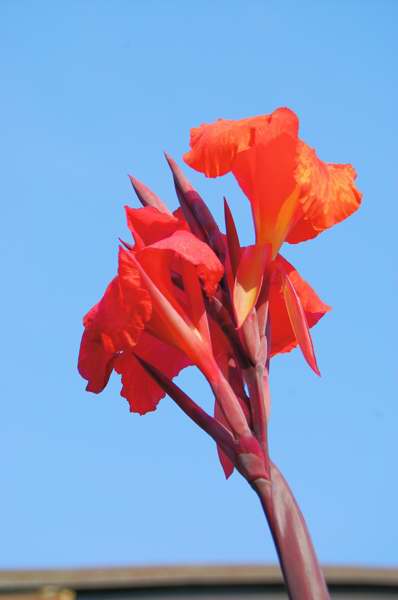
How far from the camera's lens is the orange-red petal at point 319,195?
1.55 meters

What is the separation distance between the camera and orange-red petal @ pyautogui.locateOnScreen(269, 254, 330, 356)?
165 cm

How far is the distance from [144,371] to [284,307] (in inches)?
11.7

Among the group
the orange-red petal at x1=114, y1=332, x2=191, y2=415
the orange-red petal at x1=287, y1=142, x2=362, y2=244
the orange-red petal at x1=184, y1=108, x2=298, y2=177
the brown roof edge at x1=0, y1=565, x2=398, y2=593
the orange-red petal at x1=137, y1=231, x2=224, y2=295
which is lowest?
the brown roof edge at x1=0, y1=565, x2=398, y2=593

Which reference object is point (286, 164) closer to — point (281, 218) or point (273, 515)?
point (281, 218)

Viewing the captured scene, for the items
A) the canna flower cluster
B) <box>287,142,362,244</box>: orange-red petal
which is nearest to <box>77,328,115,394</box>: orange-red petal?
the canna flower cluster

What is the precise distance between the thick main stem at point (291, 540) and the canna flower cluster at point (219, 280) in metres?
0.10

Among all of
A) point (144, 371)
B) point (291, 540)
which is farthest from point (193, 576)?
point (291, 540)

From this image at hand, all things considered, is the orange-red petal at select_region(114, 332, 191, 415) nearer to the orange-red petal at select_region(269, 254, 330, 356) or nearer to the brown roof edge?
the orange-red petal at select_region(269, 254, 330, 356)

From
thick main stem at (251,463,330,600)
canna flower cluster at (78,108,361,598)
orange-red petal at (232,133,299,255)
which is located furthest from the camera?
orange-red petal at (232,133,299,255)

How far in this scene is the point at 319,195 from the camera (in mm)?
1558

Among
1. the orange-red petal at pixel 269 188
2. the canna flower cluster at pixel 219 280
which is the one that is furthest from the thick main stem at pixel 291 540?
the orange-red petal at pixel 269 188

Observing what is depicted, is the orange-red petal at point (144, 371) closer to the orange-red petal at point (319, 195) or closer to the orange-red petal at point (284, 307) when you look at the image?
the orange-red petal at point (284, 307)

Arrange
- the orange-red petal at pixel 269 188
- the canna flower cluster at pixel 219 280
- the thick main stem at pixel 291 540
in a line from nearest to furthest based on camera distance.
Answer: the thick main stem at pixel 291 540, the canna flower cluster at pixel 219 280, the orange-red petal at pixel 269 188

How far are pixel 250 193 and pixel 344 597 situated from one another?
87 centimetres
